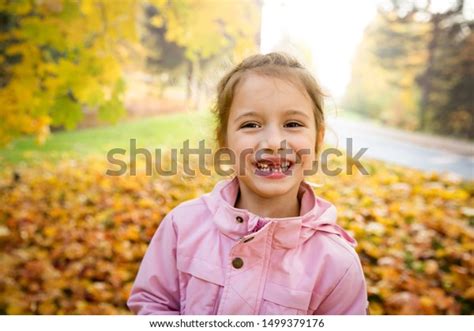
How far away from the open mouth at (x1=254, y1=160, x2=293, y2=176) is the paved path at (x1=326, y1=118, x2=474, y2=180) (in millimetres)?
1436

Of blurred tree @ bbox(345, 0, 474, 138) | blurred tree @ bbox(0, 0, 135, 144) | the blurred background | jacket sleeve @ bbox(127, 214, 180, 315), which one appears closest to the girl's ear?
jacket sleeve @ bbox(127, 214, 180, 315)

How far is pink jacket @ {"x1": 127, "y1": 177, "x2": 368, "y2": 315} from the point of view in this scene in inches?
42.3

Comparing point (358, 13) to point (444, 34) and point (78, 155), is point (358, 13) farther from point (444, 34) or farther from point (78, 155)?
point (78, 155)

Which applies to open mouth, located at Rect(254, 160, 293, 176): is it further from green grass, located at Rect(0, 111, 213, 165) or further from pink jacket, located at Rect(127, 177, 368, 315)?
green grass, located at Rect(0, 111, 213, 165)

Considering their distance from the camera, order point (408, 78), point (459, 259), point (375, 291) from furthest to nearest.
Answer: point (408, 78) < point (459, 259) < point (375, 291)

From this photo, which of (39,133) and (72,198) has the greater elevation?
(39,133)

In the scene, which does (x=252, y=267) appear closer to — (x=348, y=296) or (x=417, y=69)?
(x=348, y=296)

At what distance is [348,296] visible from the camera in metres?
1.08

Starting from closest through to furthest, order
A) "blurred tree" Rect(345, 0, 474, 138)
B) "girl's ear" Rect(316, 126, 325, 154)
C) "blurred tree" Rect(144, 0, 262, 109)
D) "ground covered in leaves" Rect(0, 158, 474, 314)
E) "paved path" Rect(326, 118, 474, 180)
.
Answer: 1. "girl's ear" Rect(316, 126, 325, 154)
2. "ground covered in leaves" Rect(0, 158, 474, 314)
3. "blurred tree" Rect(144, 0, 262, 109)
4. "blurred tree" Rect(345, 0, 474, 138)
5. "paved path" Rect(326, 118, 474, 180)

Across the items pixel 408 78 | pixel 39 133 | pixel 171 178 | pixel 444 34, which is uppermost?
pixel 444 34

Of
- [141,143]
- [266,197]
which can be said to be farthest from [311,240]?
[141,143]

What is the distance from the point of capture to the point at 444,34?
2.38 m

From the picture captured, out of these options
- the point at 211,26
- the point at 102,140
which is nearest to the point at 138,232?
the point at 102,140

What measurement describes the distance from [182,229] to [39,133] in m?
1.41
